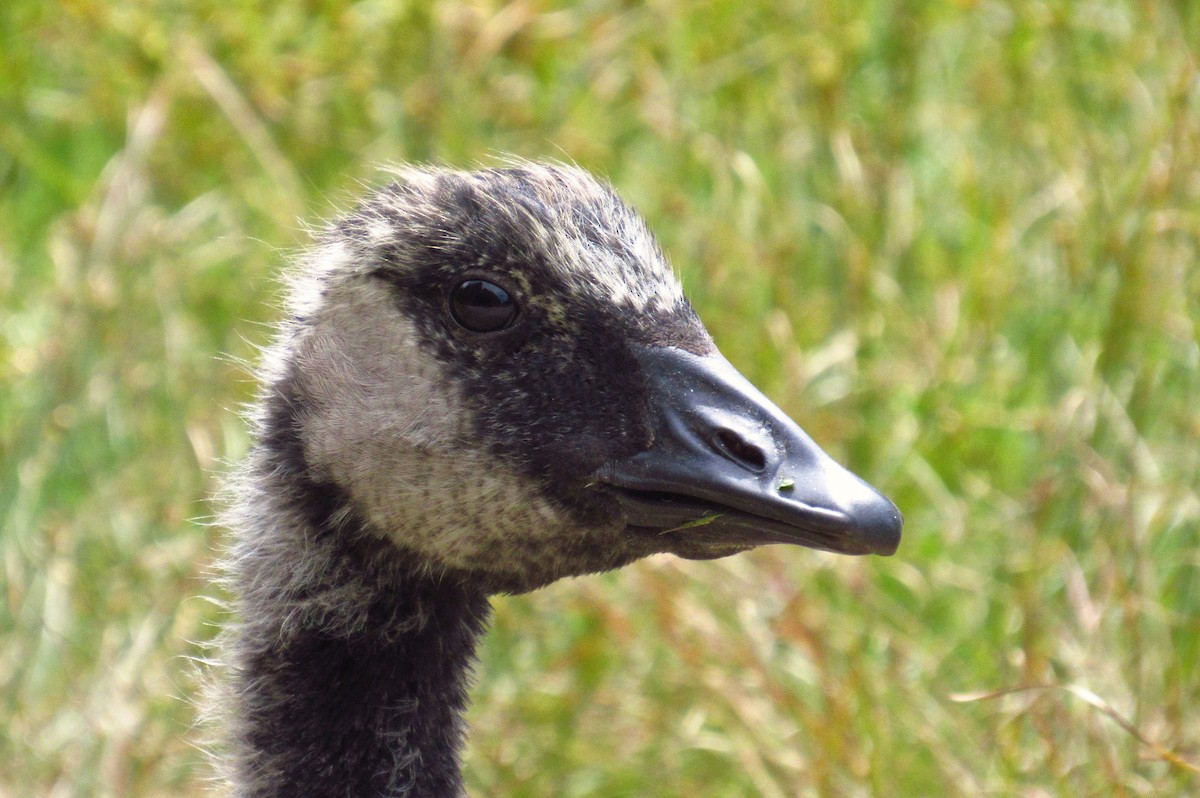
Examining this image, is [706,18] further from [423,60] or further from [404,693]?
[404,693]

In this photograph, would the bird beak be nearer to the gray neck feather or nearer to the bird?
the bird

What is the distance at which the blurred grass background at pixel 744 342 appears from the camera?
13.1 ft

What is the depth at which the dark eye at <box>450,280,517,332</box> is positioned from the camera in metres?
2.74

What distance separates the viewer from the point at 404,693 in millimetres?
2887

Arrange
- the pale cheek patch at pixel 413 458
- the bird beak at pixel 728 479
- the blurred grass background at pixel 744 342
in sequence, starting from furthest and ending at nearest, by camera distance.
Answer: the blurred grass background at pixel 744 342 < the pale cheek patch at pixel 413 458 < the bird beak at pixel 728 479

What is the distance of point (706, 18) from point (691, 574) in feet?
7.00

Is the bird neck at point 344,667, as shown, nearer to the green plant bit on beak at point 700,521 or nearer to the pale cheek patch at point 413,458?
the pale cheek patch at point 413,458

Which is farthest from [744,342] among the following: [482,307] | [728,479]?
[728,479]

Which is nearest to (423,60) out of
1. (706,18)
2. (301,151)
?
(301,151)

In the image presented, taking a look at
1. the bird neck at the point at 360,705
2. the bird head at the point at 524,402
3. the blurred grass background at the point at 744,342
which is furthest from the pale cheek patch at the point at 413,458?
the blurred grass background at the point at 744,342

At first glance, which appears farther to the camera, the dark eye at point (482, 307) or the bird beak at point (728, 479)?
the dark eye at point (482, 307)

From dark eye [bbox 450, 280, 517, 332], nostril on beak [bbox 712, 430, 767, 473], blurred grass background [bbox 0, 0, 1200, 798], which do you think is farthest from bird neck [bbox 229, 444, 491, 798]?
blurred grass background [bbox 0, 0, 1200, 798]

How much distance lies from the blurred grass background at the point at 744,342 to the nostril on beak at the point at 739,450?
975 millimetres

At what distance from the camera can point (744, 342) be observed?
4.85m
